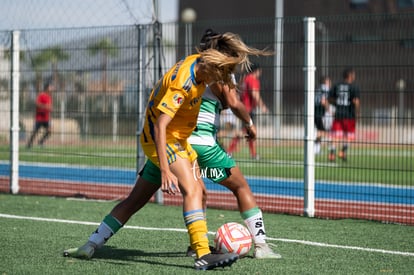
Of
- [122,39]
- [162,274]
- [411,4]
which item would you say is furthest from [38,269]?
[411,4]

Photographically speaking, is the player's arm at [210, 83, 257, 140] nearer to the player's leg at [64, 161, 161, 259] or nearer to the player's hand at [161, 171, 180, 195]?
the player's leg at [64, 161, 161, 259]

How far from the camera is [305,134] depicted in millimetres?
11094

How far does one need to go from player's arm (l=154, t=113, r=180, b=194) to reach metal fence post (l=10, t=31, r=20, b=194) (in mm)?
7485

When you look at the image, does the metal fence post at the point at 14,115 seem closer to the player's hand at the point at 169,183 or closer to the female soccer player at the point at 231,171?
→ the female soccer player at the point at 231,171

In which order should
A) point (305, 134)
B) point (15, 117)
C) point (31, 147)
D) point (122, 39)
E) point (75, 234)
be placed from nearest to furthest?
point (75, 234)
point (305, 134)
point (122, 39)
point (15, 117)
point (31, 147)

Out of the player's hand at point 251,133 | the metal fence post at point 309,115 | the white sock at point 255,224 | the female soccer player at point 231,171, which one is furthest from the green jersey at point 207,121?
the metal fence post at point 309,115

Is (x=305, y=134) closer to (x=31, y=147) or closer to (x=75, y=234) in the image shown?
(x=75, y=234)

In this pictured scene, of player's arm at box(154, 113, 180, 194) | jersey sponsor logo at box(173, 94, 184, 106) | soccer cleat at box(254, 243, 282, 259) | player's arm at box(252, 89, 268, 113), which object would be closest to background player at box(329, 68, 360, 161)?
player's arm at box(252, 89, 268, 113)

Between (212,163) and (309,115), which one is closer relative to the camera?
(212,163)

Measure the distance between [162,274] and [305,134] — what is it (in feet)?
16.5

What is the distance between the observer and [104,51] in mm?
13188

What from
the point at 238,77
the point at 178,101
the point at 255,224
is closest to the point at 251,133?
the point at 255,224

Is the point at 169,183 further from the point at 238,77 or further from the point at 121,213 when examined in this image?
the point at 238,77

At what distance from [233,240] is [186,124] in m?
1.15
